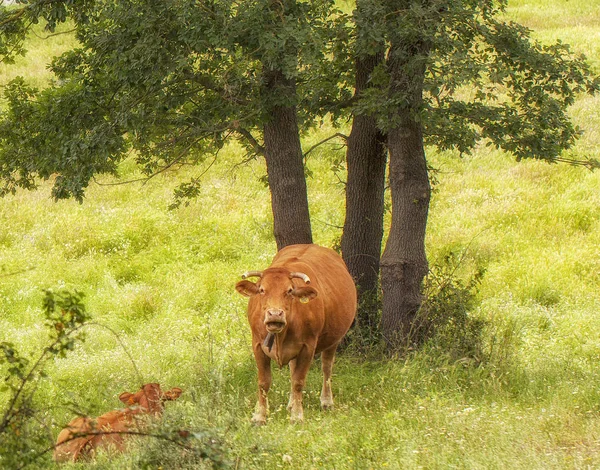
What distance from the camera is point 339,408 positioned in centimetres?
963

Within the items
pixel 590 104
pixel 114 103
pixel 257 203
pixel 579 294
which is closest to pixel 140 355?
pixel 114 103

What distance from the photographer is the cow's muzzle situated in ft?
28.3

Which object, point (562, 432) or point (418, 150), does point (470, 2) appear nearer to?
point (418, 150)

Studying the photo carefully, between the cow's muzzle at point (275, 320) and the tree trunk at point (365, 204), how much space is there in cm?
374

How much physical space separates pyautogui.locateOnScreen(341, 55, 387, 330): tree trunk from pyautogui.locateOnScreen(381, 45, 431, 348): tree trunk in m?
0.84

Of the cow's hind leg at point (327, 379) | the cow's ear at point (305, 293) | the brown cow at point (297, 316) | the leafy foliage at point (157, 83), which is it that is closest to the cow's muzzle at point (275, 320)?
the brown cow at point (297, 316)

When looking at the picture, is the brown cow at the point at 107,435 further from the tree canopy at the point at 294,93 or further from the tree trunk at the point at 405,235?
the tree trunk at the point at 405,235

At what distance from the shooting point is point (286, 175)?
12.0 m

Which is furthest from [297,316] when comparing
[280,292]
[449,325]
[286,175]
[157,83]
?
[157,83]

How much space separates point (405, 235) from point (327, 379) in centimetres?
235

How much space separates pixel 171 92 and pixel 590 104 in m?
19.0

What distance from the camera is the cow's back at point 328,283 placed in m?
10.0

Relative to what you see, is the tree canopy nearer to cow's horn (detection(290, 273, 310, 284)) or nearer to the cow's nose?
cow's horn (detection(290, 273, 310, 284))

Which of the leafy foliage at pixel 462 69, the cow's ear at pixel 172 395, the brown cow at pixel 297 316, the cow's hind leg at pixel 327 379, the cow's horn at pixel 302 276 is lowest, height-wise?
the cow's hind leg at pixel 327 379
